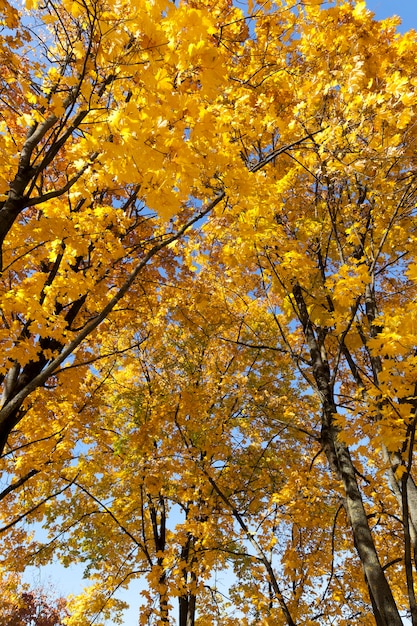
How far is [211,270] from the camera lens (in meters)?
8.45

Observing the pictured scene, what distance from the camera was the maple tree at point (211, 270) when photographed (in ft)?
8.79

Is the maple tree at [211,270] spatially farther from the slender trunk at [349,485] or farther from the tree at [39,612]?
the tree at [39,612]

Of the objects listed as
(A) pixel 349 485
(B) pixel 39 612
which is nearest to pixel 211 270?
(A) pixel 349 485

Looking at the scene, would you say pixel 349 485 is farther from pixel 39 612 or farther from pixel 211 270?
pixel 39 612

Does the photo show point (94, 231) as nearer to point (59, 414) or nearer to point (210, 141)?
point (210, 141)

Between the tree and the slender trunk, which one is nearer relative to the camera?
the slender trunk

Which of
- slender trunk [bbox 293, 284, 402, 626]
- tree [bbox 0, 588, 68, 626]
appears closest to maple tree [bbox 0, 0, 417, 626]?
slender trunk [bbox 293, 284, 402, 626]

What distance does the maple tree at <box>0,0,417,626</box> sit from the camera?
2.68 metres

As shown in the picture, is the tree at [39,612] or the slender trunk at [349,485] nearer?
the slender trunk at [349,485]

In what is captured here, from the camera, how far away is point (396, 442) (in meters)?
2.93

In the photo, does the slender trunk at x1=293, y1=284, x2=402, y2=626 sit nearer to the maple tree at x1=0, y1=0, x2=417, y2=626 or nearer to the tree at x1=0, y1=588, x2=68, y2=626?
the maple tree at x1=0, y1=0, x2=417, y2=626

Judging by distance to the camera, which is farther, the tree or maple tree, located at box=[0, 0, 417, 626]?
the tree

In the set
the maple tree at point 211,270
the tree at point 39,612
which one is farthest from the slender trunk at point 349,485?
the tree at point 39,612

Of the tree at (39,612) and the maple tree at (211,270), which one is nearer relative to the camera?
the maple tree at (211,270)
